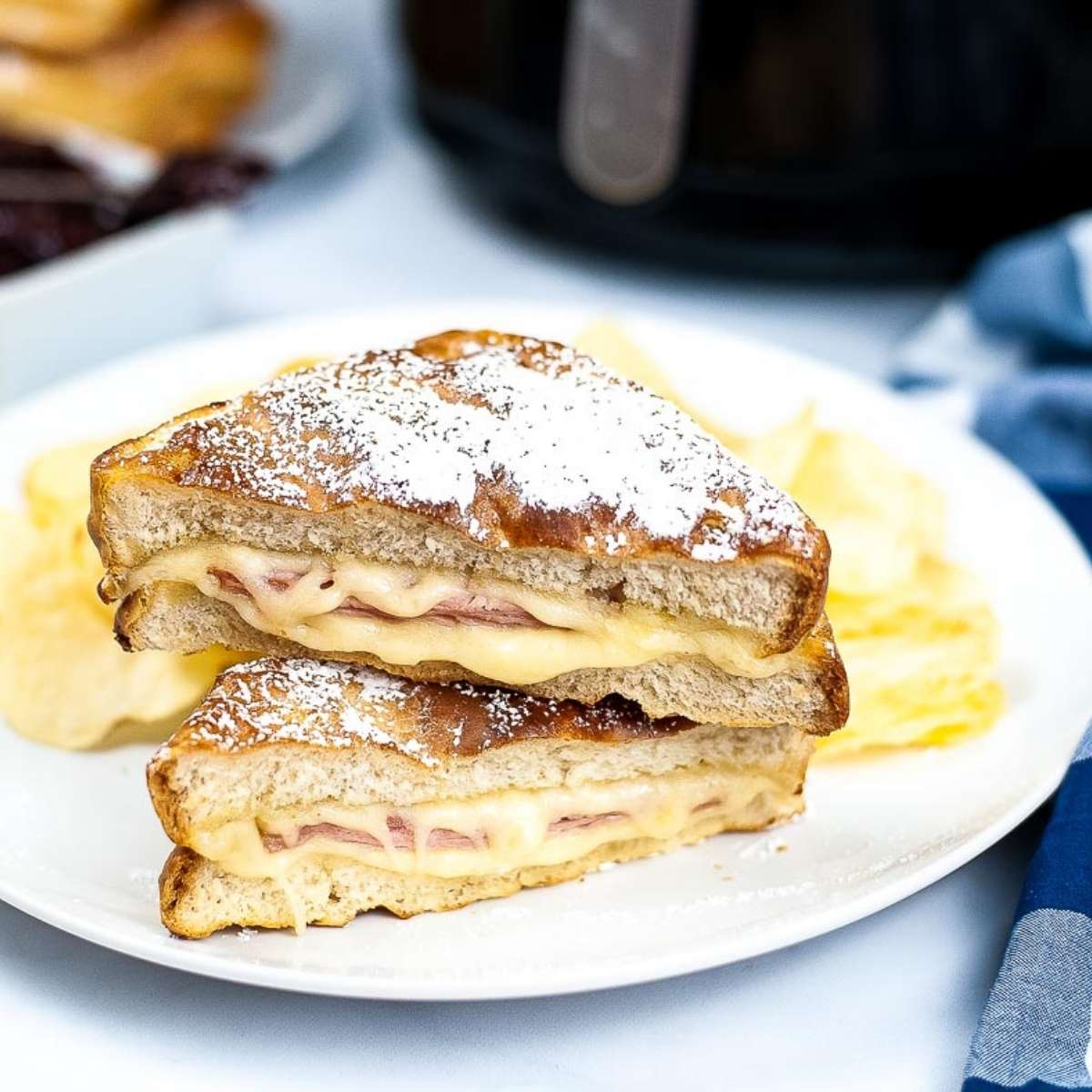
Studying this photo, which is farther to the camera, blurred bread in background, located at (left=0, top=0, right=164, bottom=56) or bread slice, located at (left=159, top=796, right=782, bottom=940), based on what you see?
blurred bread in background, located at (left=0, top=0, right=164, bottom=56)

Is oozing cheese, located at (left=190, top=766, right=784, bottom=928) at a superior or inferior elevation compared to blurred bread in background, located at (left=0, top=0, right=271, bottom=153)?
superior

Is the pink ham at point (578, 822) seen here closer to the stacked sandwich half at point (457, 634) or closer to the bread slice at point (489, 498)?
the stacked sandwich half at point (457, 634)

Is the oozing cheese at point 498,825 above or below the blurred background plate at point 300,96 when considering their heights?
above

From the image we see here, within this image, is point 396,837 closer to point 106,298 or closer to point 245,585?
point 245,585

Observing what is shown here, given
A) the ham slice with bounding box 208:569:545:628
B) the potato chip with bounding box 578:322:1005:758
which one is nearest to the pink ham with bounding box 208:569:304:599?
the ham slice with bounding box 208:569:545:628

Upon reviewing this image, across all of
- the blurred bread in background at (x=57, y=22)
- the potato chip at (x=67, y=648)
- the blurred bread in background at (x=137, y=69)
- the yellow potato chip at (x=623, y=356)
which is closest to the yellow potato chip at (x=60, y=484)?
the potato chip at (x=67, y=648)

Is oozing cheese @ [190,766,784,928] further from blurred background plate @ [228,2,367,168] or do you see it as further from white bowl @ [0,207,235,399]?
blurred background plate @ [228,2,367,168]

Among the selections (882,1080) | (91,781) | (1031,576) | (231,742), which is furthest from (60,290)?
(882,1080)

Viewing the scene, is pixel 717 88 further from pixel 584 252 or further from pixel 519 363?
pixel 519 363
